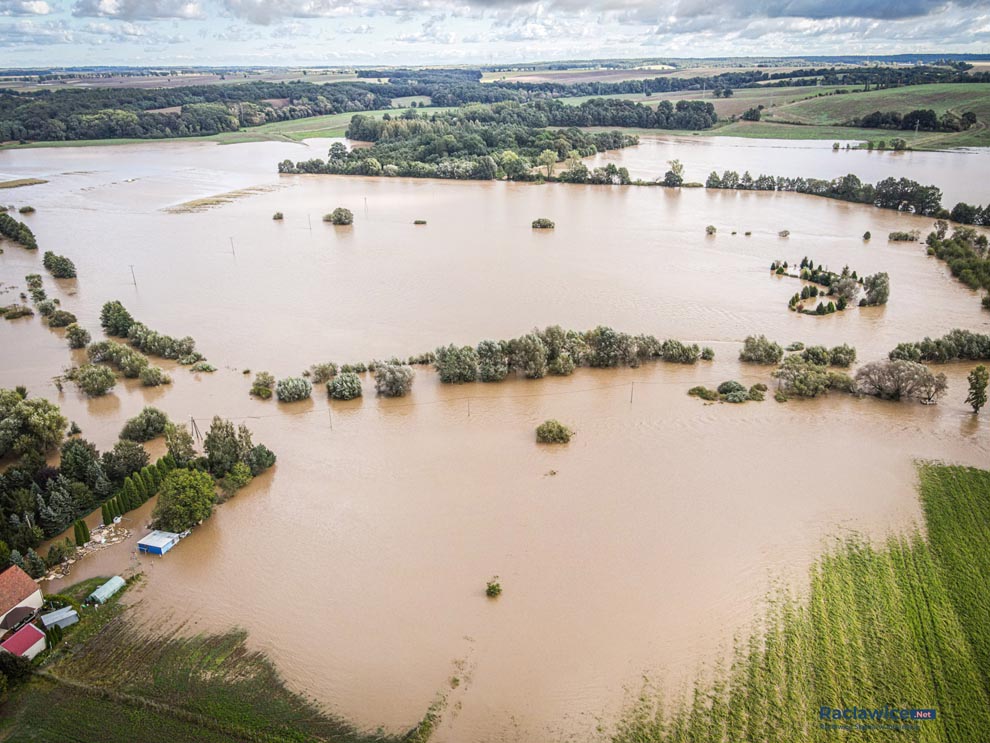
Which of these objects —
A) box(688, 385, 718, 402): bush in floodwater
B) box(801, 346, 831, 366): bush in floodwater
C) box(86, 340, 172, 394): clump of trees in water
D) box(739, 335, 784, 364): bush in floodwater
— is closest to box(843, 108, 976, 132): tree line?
box(801, 346, 831, 366): bush in floodwater

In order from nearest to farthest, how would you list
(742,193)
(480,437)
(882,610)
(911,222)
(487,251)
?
1. (882,610)
2. (480,437)
3. (487,251)
4. (911,222)
5. (742,193)

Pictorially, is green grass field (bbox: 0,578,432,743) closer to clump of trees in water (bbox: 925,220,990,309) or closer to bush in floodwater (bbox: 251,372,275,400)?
bush in floodwater (bbox: 251,372,275,400)

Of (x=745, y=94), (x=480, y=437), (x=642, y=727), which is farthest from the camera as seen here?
(x=745, y=94)

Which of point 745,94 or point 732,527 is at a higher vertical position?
point 745,94

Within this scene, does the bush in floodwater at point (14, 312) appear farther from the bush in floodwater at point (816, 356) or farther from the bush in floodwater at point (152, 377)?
the bush in floodwater at point (816, 356)

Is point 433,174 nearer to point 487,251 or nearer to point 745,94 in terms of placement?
point 487,251

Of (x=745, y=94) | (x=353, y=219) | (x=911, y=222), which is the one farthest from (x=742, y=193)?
(x=745, y=94)

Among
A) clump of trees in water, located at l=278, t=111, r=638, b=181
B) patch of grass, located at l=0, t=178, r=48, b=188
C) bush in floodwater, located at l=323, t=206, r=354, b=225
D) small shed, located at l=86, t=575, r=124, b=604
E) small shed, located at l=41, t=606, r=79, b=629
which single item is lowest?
small shed, located at l=86, t=575, r=124, b=604

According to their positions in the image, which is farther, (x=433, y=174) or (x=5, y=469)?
(x=433, y=174)
